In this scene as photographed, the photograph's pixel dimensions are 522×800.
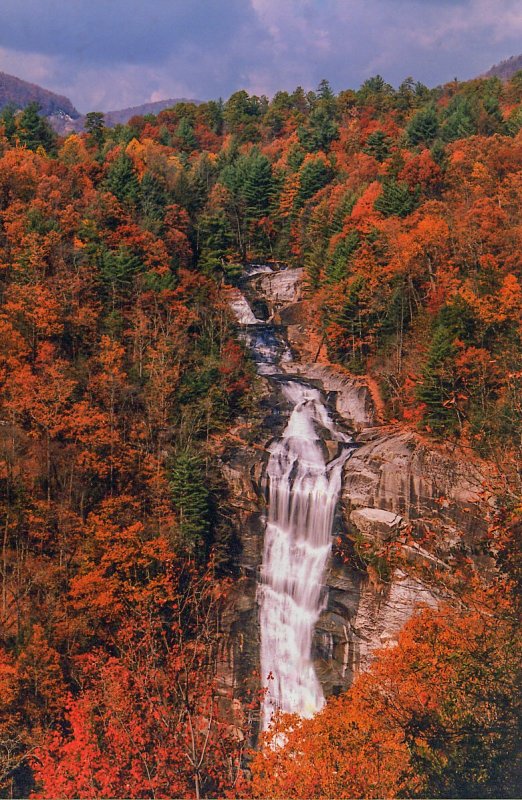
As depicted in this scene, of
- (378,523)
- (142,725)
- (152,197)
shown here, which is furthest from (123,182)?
(142,725)

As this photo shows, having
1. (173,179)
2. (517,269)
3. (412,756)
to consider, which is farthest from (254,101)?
(412,756)

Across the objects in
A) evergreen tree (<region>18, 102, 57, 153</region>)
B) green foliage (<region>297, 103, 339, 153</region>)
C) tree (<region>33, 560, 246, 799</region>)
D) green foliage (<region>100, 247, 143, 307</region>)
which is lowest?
tree (<region>33, 560, 246, 799</region>)

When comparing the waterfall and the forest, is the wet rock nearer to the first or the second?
the waterfall

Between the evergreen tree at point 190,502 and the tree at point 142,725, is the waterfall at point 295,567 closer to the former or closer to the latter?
the tree at point 142,725

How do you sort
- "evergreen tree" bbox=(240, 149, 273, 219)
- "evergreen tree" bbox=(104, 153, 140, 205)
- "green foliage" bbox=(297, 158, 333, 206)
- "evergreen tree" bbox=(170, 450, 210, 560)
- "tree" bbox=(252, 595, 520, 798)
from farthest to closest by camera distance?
"evergreen tree" bbox=(240, 149, 273, 219)
"green foliage" bbox=(297, 158, 333, 206)
"evergreen tree" bbox=(104, 153, 140, 205)
"evergreen tree" bbox=(170, 450, 210, 560)
"tree" bbox=(252, 595, 520, 798)

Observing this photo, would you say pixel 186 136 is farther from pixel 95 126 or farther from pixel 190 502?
pixel 190 502

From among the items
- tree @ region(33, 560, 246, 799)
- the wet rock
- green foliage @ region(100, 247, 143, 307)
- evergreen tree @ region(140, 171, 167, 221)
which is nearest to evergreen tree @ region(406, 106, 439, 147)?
evergreen tree @ region(140, 171, 167, 221)

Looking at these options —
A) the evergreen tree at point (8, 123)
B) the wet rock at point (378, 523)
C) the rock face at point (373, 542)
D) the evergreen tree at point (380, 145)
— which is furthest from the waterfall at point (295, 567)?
the evergreen tree at point (8, 123)
